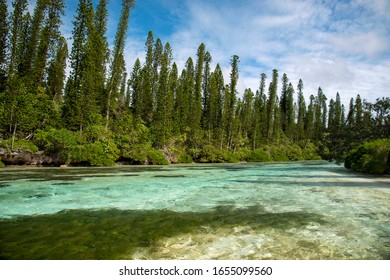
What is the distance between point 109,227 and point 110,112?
3326cm

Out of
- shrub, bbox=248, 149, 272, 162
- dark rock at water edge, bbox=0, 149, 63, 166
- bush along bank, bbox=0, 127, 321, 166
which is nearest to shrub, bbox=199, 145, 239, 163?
bush along bank, bbox=0, 127, 321, 166

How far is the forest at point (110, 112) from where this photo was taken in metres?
20.8

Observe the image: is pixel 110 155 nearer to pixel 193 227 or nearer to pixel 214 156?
pixel 214 156

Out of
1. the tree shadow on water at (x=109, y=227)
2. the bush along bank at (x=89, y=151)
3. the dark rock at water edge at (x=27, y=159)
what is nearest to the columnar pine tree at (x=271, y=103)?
the bush along bank at (x=89, y=151)

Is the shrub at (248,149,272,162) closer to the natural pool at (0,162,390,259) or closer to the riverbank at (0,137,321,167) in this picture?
the riverbank at (0,137,321,167)

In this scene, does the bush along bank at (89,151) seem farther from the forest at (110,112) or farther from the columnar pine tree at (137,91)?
the columnar pine tree at (137,91)

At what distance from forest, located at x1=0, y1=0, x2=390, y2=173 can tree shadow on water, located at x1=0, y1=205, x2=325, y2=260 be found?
13.9m

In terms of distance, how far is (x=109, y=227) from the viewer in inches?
187

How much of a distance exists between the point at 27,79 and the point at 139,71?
2439cm

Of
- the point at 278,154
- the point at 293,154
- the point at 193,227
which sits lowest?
the point at 193,227

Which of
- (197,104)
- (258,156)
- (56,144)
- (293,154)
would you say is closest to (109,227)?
(56,144)

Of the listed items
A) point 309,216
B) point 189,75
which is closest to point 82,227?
point 309,216

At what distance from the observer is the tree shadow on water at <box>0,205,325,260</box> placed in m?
3.55
